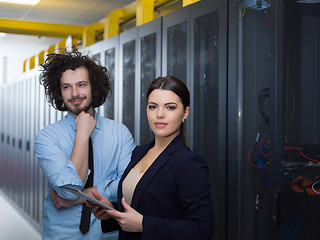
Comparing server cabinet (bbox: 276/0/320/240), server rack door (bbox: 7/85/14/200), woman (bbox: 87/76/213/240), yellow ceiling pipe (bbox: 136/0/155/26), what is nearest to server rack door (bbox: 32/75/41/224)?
server rack door (bbox: 7/85/14/200)

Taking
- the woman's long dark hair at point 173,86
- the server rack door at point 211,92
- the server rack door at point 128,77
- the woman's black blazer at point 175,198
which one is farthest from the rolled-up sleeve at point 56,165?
the server rack door at point 128,77

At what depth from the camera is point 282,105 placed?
1.77 metres

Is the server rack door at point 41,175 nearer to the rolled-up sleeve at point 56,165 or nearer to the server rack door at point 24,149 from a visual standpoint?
the server rack door at point 24,149

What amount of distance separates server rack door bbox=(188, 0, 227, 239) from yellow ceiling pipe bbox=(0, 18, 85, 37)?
314 cm

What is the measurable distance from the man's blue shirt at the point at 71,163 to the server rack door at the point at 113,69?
1486 millimetres

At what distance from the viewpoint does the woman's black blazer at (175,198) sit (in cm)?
115

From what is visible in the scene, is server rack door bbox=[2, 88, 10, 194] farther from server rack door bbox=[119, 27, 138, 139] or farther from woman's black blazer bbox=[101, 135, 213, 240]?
woman's black blazer bbox=[101, 135, 213, 240]

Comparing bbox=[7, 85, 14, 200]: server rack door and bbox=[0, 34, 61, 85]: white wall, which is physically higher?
bbox=[0, 34, 61, 85]: white wall

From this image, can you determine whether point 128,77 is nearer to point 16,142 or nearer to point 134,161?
point 134,161

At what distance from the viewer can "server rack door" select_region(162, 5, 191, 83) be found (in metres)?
2.44

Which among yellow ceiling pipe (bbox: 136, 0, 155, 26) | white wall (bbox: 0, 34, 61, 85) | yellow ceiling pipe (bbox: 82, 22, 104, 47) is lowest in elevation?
yellow ceiling pipe (bbox: 136, 0, 155, 26)

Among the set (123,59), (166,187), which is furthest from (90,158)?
(123,59)

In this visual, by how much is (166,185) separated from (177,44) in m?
1.50

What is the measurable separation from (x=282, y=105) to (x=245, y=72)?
33 cm
